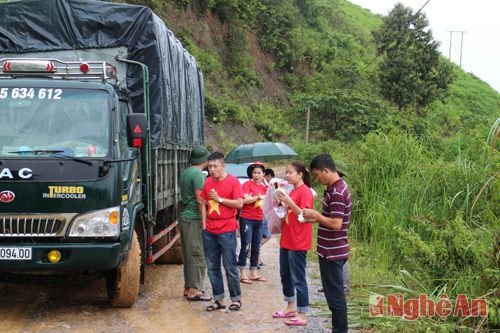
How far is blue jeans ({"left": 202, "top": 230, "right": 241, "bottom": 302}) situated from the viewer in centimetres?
631

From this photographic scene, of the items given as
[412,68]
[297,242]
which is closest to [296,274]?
[297,242]

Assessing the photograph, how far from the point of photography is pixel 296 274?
5.82 meters

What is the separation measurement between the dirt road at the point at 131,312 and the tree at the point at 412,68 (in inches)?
1030

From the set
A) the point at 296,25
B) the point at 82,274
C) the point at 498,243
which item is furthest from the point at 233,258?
the point at 296,25

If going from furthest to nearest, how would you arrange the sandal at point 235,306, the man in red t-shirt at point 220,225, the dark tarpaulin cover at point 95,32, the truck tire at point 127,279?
the dark tarpaulin cover at point 95,32 < the sandal at point 235,306 < the man in red t-shirt at point 220,225 < the truck tire at point 127,279

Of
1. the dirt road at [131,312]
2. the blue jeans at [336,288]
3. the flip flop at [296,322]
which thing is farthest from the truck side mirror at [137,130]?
the flip flop at [296,322]

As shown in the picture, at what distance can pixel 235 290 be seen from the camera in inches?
252

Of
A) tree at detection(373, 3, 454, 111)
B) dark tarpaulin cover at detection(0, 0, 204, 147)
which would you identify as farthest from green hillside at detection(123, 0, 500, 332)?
dark tarpaulin cover at detection(0, 0, 204, 147)

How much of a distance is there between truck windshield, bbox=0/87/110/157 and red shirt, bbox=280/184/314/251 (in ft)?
6.33

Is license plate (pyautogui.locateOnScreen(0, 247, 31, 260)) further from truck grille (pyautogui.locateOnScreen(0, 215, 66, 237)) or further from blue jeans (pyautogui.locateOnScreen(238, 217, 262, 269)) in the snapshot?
blue jeans (pyautogui.locateOnScreen(238, 217, 262, 269))

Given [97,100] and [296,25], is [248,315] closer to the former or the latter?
[97,100]

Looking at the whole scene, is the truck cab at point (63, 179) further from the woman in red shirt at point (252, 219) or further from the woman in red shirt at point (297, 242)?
the woman in red shirt at point (252, 219)

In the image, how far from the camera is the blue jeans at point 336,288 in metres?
5.06

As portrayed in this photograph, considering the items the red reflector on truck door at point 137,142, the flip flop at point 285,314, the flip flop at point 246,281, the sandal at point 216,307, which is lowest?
the flip flop at point 246,281
